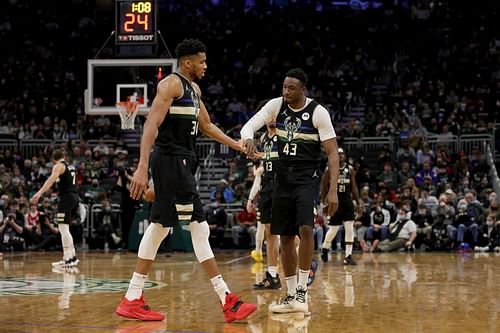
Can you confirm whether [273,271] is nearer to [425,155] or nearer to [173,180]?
[173,180]

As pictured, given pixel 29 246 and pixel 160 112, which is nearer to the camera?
pixel 160 112

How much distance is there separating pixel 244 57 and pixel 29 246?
13979mm

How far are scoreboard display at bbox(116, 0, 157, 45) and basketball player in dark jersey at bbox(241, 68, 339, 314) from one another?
446 inches

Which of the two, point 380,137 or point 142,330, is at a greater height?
point 380,137

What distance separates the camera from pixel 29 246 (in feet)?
65.5

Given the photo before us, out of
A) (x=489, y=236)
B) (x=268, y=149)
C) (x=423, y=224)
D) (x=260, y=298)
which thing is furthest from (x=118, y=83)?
(x=260, y=298)

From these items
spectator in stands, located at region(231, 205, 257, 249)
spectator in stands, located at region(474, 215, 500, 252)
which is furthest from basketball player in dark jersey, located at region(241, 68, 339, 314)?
spectator in stands, located at region(474, 215, 500, 252)

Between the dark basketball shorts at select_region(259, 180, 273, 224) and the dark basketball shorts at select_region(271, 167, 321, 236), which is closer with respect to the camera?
the dark basketball shorts at select_region(271, 167, 321, 236)

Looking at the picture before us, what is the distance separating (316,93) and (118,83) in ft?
32.3

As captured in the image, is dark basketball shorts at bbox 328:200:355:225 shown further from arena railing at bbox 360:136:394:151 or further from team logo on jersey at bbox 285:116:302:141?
arena railing at bbox 360:136:394:151

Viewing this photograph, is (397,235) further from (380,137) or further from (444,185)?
(380,137)

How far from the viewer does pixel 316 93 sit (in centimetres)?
2802

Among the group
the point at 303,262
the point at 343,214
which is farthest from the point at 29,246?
A: the point at 303,262

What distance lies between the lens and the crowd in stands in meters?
20.0
